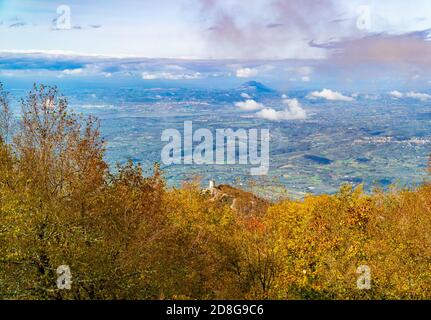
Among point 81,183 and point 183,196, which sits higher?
point 81,183

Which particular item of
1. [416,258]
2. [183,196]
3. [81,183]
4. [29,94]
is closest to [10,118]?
[29,94]

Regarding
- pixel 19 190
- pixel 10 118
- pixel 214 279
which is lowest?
pixel 214 279

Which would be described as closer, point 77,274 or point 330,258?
point 77,274

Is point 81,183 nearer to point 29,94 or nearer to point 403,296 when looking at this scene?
point 29,94
